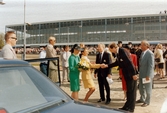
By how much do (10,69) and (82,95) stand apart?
22.9 feet

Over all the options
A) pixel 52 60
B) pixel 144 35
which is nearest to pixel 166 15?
pixel 144 35

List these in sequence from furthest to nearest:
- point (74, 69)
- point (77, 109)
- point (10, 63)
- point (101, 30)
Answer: point (101, 30) < point (74, 69) < point (10, 63) < point (77, 109)

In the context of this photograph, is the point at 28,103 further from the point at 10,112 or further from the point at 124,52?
the point at 124,52

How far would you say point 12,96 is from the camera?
3.00 m

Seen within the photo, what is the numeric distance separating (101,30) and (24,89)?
76.8 m

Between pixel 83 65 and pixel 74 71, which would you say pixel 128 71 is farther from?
pixel 74 71

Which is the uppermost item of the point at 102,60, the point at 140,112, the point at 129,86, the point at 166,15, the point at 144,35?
the point at 166,15

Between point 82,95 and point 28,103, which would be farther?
point 82,95

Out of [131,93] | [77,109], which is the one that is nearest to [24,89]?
[77,109]

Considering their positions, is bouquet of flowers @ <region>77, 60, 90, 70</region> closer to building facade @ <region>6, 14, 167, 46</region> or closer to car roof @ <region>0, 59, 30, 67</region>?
car roof @ <region>0, 59, 30, 67</region>

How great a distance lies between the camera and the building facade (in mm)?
72750

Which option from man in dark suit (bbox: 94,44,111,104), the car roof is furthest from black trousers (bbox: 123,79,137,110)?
the car roof

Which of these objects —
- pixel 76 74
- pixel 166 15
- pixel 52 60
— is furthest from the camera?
pixel 166 15

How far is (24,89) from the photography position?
324 centimetres
